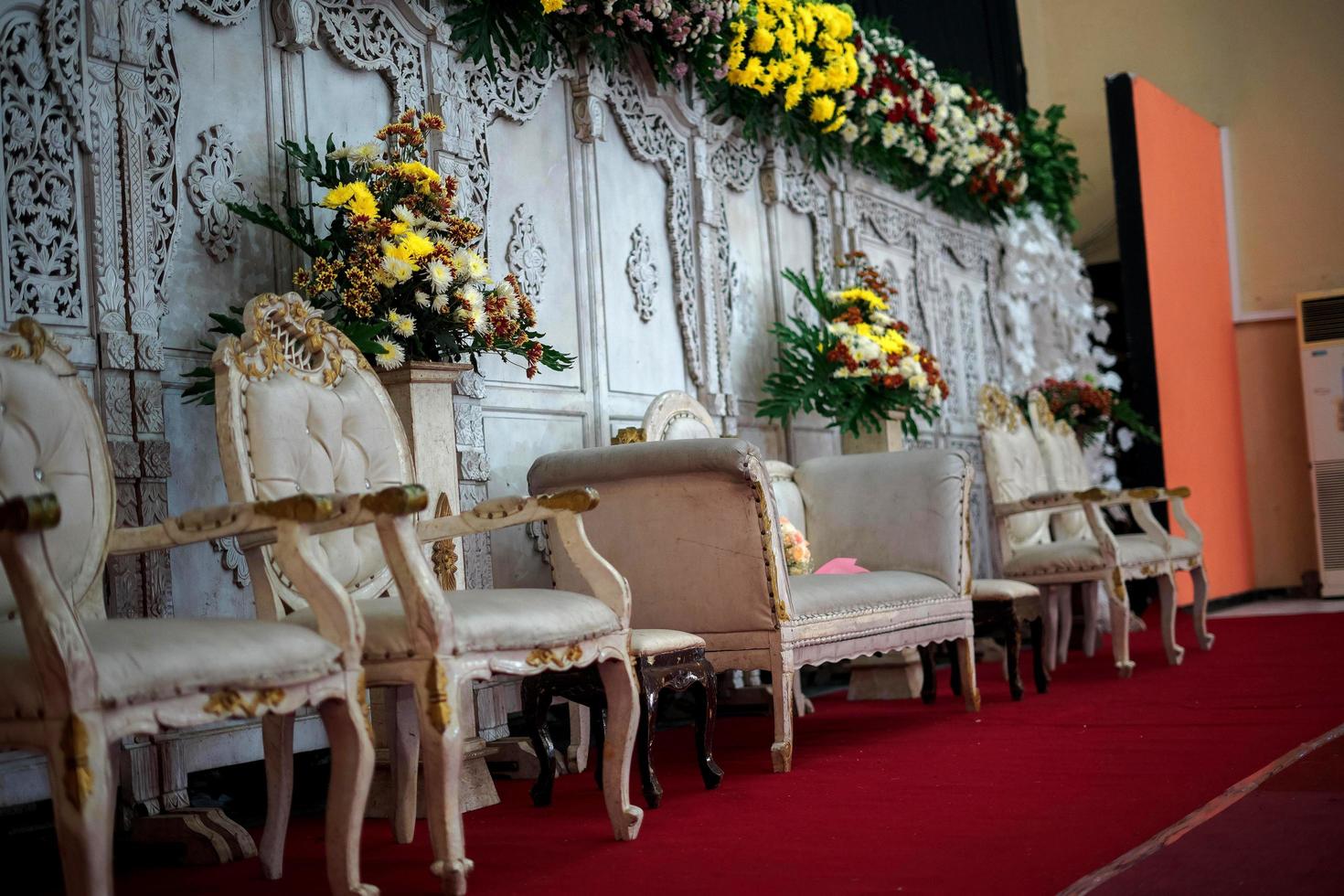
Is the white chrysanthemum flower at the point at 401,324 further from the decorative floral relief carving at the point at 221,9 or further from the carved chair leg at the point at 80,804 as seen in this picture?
the carved chair leg at the point at 80,804

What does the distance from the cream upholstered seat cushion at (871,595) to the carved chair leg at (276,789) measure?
4.51ft

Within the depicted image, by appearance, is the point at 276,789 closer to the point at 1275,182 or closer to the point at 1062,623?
the point at 1062,623

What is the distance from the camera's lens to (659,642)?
3076 mm

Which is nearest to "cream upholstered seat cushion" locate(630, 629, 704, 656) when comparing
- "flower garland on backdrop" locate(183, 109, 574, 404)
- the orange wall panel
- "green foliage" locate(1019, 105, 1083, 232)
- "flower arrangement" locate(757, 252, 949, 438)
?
"flower garland on backdrop" locate(183, 109, 574, 404)

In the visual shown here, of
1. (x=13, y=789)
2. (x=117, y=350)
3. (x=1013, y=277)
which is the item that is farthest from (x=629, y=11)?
(x=1013, y=277)

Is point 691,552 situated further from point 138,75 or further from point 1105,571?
point 1105,571

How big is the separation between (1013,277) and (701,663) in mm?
5311

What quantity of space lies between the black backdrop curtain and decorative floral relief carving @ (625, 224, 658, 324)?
261cm

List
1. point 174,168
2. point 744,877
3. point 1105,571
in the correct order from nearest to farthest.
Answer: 1. point 744,877
2. point 174,168
3. point 1105,571

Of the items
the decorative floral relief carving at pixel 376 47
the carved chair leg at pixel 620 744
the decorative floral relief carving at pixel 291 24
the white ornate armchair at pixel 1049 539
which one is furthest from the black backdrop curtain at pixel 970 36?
the carved chair leg at pixel 620 744

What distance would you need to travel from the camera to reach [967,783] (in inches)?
121

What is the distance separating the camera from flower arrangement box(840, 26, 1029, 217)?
6051 millimetres

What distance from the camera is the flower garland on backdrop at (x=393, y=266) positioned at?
321 centimetres

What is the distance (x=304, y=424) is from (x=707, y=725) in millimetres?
1186
